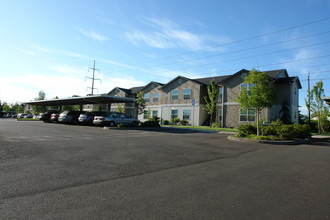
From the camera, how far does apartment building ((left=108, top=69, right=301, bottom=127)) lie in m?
27.7

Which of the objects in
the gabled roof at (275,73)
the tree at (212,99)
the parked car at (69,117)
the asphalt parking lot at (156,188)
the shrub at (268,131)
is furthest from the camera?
the tree at (212,99)

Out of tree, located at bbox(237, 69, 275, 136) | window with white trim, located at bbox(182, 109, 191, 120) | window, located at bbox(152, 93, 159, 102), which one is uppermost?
window, located at bbox(152, 93, 159, 102)

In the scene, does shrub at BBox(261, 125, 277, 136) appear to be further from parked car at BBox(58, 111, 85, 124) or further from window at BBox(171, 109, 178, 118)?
parked car at BBox(58, 111, 85, 124)

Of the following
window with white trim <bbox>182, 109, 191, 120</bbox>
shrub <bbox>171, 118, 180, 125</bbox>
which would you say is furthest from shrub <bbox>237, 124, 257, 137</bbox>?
shrub <bbox>171, 118, 180, 125</bbox>

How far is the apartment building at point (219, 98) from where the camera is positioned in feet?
90.9

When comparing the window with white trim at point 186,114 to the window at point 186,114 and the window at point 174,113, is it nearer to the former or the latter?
the window at point 186,114

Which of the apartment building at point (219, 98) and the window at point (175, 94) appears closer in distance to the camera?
the apartment building at point (219, 98)

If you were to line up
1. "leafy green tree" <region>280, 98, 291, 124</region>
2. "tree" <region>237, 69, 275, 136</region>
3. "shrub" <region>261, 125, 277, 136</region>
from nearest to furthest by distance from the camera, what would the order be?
1. "tree" <region>237, 69, 275, 136</region>
2. "shrub" <region>261, 125, 277, 136</region>
3. "leafy green tree" <region>280, 98, 291, 124</region>

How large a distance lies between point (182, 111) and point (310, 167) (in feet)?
92.4

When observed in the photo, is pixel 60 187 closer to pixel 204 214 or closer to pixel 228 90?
pixel 204 214

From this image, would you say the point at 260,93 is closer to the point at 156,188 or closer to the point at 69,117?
the point at 156,188

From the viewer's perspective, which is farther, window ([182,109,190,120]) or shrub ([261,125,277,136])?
window ([182,109,190,120])

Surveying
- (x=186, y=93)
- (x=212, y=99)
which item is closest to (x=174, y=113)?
(x=186, y=93)

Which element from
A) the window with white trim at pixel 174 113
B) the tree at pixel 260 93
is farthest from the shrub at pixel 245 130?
the window with white trim at pixel 174 113
